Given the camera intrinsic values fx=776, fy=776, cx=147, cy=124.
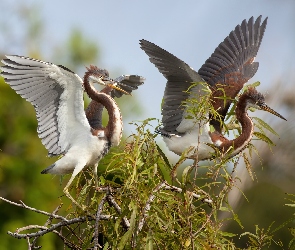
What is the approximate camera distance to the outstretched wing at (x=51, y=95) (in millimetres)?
3586

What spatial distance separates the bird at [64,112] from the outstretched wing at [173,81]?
1.14 feet

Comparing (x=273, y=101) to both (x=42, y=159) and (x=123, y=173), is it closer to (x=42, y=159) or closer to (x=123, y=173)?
(x=42, y=159)

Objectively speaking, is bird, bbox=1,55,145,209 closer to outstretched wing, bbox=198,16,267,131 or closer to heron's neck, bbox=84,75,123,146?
heron's neck, bbox=84,75,123,146

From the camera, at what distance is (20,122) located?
11.4 metres

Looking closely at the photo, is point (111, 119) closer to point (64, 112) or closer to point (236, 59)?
point (64, 112)

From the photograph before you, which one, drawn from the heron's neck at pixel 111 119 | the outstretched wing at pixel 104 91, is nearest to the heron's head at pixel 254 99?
the outstretched wing at pixel 104 91

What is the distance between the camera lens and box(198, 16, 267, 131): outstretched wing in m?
4.45

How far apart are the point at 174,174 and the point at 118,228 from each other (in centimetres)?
33

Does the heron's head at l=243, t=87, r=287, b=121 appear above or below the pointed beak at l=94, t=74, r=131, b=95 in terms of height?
above

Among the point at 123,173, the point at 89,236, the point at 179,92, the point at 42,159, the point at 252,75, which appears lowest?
the point at 42,159

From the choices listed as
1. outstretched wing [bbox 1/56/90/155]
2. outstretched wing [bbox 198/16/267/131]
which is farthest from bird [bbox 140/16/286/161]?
outstretched wing [bbox 1/56/90/155]

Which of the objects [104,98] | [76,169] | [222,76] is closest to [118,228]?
[76,169]

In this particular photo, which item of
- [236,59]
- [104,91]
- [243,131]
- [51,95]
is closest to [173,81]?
[104,91]

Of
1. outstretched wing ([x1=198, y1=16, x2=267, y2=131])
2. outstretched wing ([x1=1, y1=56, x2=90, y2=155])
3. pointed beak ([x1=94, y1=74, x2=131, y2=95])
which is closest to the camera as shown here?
outstretched wing ([x1=1, y1=56, x2=90, y2=155])
